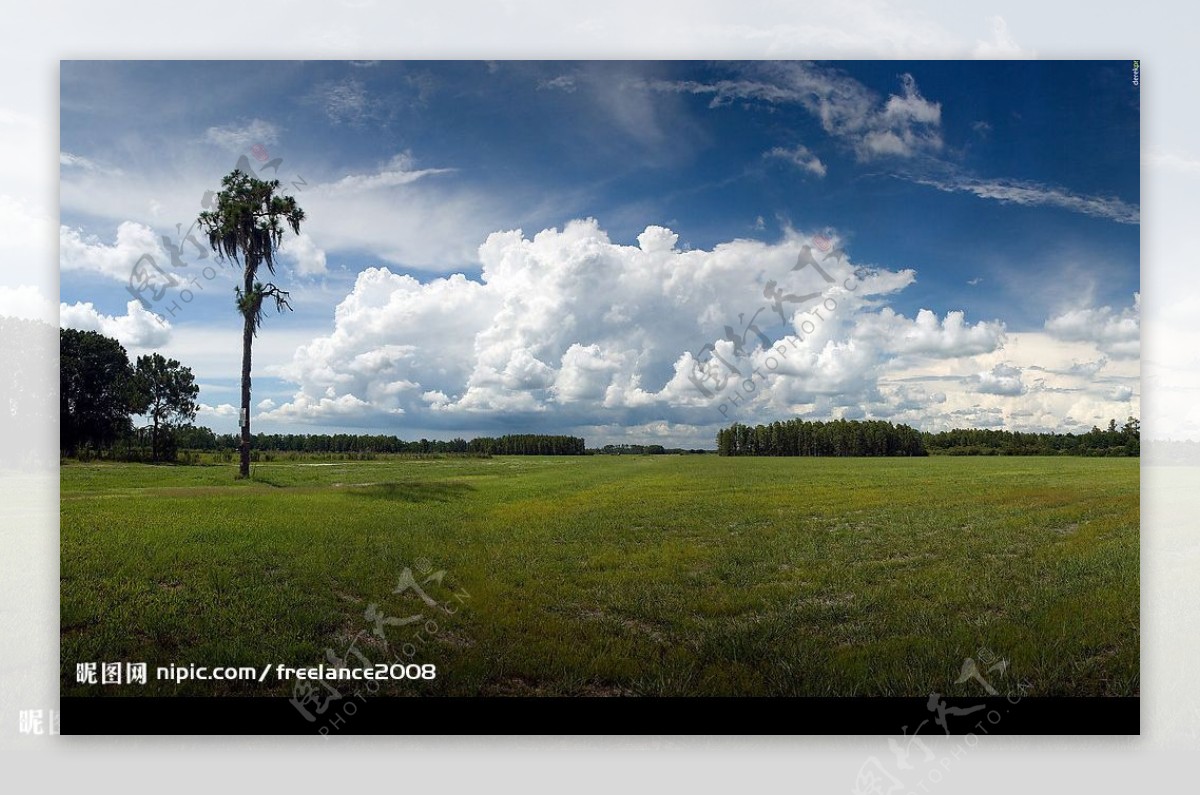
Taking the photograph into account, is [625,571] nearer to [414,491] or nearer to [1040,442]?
[414,491]

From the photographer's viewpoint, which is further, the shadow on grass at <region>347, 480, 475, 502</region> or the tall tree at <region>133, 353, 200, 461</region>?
the shadow on grass at <region>347, 480, 475, 502</region>

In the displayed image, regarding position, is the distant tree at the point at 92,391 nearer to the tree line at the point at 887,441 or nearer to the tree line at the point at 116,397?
the tree line at the point at 116,397

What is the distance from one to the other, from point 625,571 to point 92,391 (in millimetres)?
3857

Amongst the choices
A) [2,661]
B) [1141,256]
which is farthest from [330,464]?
[1141,256]

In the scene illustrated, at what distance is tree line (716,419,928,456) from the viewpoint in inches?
179

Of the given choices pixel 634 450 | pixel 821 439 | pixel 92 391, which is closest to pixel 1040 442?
pixel 821 439

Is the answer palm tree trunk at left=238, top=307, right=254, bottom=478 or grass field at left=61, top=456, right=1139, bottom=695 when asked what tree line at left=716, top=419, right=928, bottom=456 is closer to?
grass field at left=61, top=456, right=1139, bottom=695

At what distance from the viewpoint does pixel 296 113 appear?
4.47 meters

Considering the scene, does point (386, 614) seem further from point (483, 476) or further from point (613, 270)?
point (613, 270)

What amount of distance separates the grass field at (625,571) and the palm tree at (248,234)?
3.07ft

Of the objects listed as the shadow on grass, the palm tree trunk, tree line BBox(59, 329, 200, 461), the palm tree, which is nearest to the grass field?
the shadow on grass

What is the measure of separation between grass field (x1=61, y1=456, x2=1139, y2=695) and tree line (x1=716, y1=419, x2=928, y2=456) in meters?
0.10

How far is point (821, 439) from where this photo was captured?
15.2ft

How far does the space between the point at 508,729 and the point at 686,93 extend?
442 cm
